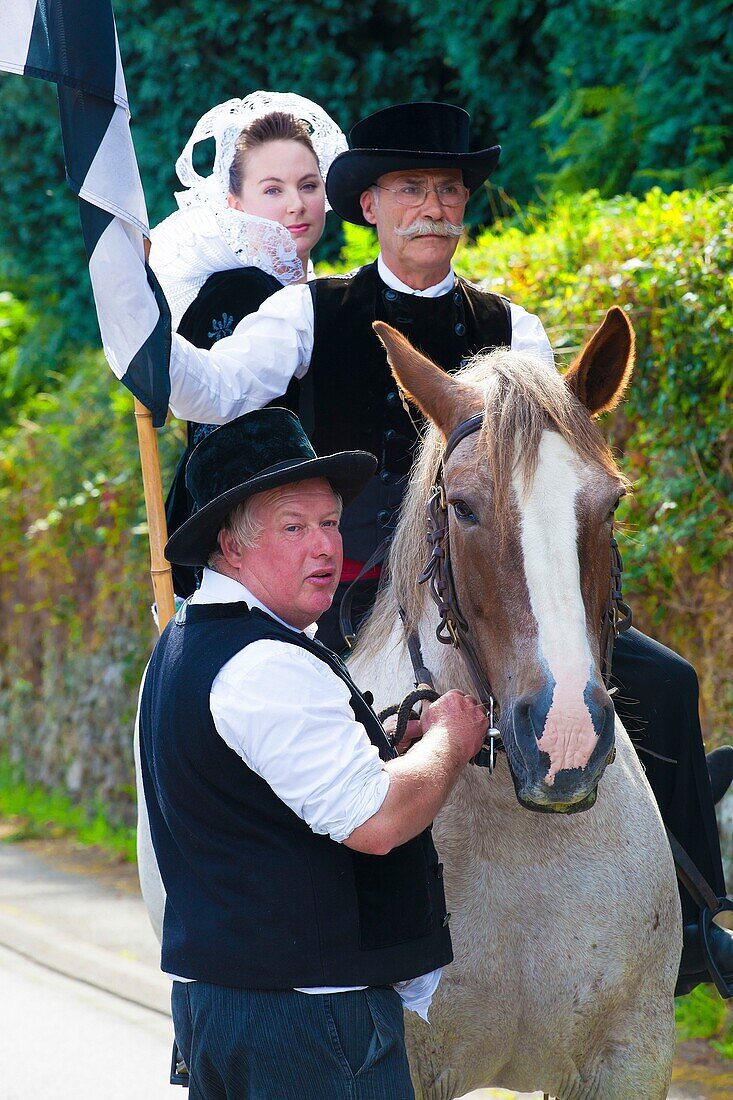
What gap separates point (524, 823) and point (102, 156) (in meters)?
1.70

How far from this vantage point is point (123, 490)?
862 centimetres

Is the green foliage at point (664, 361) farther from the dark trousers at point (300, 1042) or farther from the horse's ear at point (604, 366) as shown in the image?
the dark trousers at point (300, 1042)

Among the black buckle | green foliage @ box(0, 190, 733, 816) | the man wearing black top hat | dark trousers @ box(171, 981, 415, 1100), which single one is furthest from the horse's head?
the black buckle

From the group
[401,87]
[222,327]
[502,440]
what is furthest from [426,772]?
[401,87]

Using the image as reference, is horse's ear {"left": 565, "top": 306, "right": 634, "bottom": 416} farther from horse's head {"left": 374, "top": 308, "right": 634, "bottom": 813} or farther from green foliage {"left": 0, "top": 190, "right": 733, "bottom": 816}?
green foliage {"left": 0, "top": 190, "right": 733, "bottom": 816}

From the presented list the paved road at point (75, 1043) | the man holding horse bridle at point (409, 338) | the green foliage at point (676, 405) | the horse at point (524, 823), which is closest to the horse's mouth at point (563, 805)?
the horse at point (524, 823)

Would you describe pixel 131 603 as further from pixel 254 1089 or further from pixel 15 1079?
pixel 254 1089

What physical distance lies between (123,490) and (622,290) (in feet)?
14.0

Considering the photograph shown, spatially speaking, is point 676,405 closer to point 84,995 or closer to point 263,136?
point 263,136

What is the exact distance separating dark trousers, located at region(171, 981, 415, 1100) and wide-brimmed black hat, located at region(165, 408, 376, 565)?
2.65 feet

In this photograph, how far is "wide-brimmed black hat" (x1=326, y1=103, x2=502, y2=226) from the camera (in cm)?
334

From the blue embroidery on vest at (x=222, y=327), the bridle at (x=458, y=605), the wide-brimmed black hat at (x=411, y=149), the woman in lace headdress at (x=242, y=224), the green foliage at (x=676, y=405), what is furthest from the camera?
the green foliage at (x=676, y=405)

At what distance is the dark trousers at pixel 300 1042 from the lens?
89.6 inches

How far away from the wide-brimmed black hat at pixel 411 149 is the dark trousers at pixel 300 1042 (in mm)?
2037
